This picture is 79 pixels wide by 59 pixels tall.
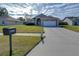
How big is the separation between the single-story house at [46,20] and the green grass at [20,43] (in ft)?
1.92

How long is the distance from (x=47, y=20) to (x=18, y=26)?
111 cm

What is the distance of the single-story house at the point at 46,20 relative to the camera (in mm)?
6657

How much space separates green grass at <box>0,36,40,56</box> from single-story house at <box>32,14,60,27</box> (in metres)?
0.58

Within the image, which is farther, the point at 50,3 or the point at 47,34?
the point at 47,34

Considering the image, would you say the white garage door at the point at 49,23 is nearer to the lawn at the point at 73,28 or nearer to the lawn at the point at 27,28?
the lawn at the point at 27,28

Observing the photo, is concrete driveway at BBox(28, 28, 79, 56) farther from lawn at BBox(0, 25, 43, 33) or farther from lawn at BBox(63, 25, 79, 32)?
lawn at BBox(0, 25, 43, 33)

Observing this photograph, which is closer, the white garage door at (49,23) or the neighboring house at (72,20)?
the neighboring house at (72,20)

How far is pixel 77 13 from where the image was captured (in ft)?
21.3

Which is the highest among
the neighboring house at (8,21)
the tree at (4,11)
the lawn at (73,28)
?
the tree at (4,11)

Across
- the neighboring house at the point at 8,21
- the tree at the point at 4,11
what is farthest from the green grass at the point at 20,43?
the tree at the point at 4,11

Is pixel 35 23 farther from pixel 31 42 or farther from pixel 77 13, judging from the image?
pixel 77 13

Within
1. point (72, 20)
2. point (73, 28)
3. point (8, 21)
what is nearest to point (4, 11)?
point (8, 21)

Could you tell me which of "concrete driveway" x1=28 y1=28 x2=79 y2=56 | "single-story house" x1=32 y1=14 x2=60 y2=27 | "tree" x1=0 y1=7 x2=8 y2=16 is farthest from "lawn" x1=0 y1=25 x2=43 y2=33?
"tree" x1=0 y1=7 x2=8 y2=16

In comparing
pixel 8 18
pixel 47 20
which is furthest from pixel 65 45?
pixel 8 18
